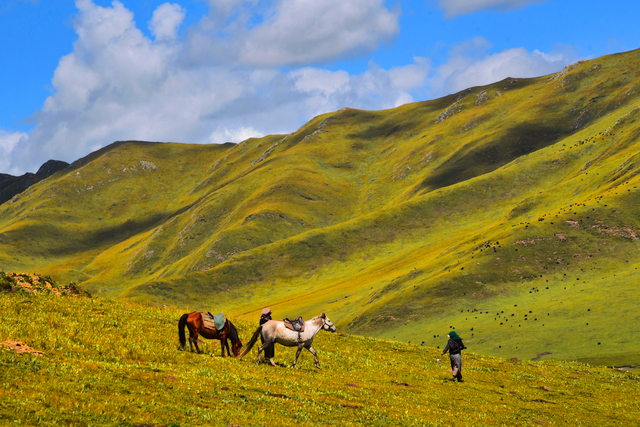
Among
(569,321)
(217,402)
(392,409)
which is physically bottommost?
(569,321)

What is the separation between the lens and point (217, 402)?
59.4 ft

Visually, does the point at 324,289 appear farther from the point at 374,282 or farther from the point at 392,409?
the point at 392,409

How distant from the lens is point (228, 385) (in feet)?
68.1

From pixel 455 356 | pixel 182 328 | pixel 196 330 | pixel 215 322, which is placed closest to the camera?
pixel 182 328

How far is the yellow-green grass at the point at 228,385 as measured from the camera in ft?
51.4

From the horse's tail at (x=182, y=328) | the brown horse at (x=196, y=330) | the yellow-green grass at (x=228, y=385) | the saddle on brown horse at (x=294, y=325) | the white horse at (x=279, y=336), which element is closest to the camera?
the yellow-green grass at (x=228, y=385)

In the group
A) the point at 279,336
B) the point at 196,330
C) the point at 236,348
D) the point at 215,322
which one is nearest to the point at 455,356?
the point at 279,336

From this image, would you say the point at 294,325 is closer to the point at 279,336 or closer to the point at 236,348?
the point at 279,336

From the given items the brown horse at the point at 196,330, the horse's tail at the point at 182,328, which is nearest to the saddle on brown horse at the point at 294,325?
the brown horse at the point at 196,330

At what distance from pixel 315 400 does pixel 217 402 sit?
14.6ft

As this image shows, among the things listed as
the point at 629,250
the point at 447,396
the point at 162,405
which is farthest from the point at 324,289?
the point at 162,405

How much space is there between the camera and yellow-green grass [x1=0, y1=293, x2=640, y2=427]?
15680 mm

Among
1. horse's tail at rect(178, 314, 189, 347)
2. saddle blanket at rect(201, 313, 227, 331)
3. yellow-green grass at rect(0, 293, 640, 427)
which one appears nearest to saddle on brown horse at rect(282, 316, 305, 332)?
yellow-green grass at rect(0, 293, 640, 427)

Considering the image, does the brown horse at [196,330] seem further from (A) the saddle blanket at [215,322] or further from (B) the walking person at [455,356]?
(B) the walking person at [455,356]
